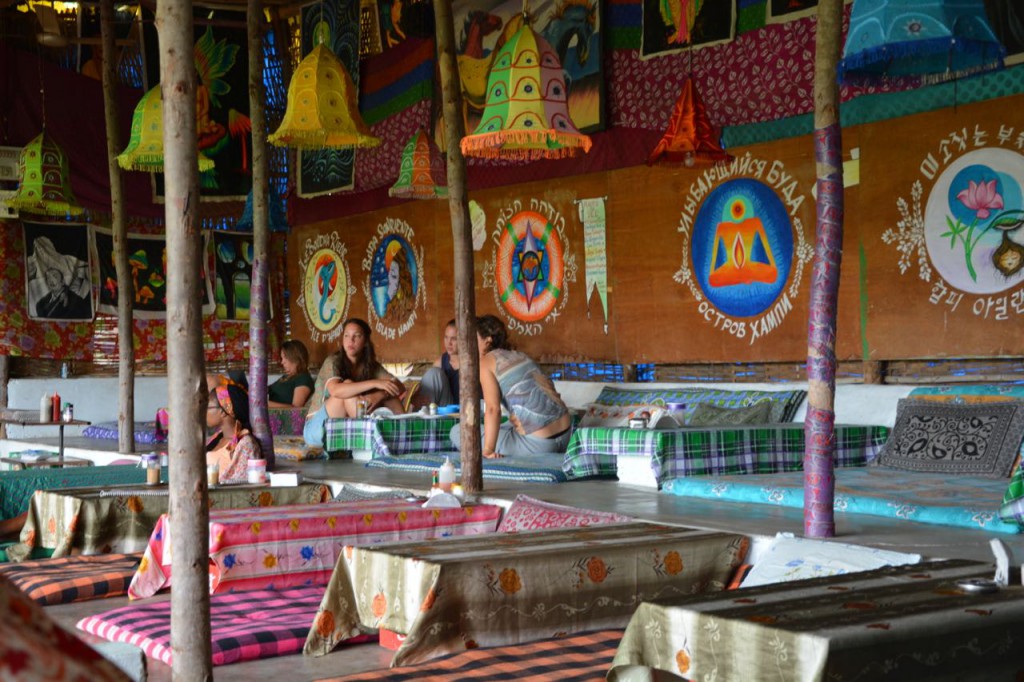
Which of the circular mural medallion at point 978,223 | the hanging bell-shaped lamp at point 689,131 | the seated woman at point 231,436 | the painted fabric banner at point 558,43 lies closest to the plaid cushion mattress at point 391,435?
the seated woman at point 231,436

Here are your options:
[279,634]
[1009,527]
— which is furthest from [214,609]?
[1009,527]

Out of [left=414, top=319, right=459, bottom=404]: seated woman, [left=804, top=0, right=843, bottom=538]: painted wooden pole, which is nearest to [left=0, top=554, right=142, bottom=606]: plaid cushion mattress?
[left=804, top=0, right=843, bottom=538]: painted wooden pole

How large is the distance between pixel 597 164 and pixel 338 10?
4.28 m

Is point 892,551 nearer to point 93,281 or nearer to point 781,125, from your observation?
point 781,125

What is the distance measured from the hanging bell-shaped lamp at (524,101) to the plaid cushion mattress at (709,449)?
6.07 ft

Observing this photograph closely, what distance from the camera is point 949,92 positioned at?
7.80 m

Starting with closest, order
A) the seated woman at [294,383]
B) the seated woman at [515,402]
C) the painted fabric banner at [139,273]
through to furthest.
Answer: the seated woman at [515,402], the seated woman at [294,383], the painted fabric banner at [139,273]

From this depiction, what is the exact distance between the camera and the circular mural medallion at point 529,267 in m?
11.1

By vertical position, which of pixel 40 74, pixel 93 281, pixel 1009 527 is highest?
pixel 40 74

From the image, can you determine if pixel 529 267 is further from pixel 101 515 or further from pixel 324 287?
pixel 101 515

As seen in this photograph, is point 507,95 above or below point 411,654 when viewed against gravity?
above

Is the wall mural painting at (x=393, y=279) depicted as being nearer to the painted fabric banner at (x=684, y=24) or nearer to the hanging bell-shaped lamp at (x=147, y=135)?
the painted fabric banner at (x=684, y=24)

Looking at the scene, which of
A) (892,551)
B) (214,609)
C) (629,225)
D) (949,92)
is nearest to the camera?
(892,551)

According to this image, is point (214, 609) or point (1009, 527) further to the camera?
point (214, 609)
